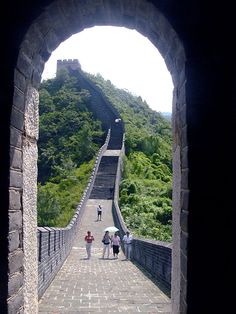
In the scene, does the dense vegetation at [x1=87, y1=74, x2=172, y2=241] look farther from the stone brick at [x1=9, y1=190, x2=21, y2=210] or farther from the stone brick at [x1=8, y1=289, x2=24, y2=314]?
the stone brick at [x1=9, y1=190, x2=21, y2=210]

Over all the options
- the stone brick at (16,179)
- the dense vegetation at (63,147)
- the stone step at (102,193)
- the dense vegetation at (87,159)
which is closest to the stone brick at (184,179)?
the stone brick at (16,179)

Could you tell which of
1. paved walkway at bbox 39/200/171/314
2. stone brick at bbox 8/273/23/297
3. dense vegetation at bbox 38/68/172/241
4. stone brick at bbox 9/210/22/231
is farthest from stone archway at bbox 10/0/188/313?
dense vegetation at bbox 38/68/172/241

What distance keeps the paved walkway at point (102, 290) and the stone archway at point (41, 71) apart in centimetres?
376

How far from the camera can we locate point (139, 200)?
3058 centimetres

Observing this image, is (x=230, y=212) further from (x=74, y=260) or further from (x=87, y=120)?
(x=87, y=120)

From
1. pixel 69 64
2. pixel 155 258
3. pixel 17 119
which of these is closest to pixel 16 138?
pixel 17 119

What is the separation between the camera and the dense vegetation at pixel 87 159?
2595 cm

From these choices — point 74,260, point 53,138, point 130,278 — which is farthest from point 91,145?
point 130,278

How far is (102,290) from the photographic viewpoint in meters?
9.23

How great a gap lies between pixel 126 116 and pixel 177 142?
53182 mm

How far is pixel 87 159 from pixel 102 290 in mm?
31998

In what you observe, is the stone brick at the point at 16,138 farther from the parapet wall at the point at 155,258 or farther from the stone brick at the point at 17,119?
the parapet wall at the point at 155,258

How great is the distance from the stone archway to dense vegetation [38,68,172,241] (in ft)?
56.1

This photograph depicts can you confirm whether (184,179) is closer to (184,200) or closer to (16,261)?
(184,200)
